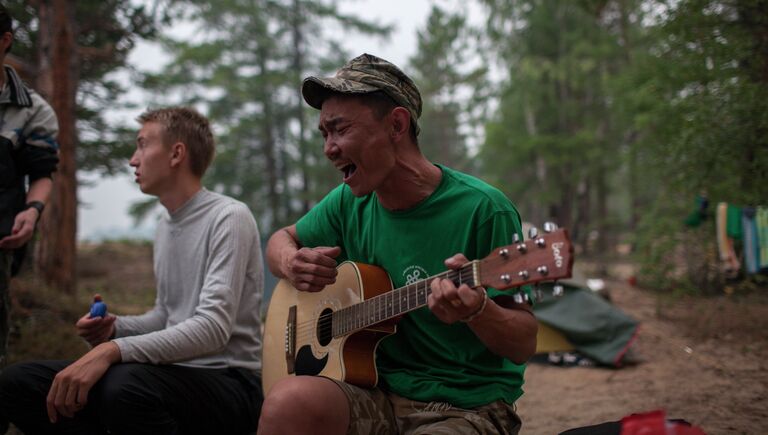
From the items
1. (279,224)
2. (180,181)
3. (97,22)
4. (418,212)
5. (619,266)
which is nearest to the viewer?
(418,212)

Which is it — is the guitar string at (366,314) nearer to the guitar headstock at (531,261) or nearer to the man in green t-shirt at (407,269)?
the guitar headstock at (531,261)

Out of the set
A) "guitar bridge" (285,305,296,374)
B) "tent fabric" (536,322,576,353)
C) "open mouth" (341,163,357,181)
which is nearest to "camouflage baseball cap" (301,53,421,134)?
"open mouth" (341,163,357,181)

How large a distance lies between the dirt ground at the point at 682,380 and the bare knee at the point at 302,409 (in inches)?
85.1

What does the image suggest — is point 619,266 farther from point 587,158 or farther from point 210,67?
point 210,67

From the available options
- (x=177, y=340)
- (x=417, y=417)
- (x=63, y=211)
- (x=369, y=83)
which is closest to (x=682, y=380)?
(x=417, y=417)

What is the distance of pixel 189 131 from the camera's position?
9.29 ft

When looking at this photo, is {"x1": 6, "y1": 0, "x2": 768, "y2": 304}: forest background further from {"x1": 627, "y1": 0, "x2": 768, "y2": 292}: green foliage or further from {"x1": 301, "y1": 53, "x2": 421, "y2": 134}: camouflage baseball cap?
{"x1": 301, "y1": 53, "x2": 421, "y2": 134}: camouflage baseball cap

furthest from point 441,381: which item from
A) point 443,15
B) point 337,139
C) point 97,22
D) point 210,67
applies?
point 443,15

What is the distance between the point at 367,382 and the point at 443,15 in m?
20.7

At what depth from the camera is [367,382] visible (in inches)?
85.2

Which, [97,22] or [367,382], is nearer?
[367,382]

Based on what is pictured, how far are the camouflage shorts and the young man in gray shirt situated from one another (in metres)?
0.72

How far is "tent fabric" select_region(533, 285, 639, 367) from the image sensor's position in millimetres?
5761

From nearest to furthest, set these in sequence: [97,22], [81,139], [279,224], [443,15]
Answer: [97,22]
[81,139]
[279,224]
[443,15]
